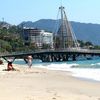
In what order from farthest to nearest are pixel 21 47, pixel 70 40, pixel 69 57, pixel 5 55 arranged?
pixel 21 47, pixel 70 40, pixel 69 57, pixel 5 55

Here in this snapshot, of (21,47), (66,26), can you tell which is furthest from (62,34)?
(21,47)

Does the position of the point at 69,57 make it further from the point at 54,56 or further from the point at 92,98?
the point at 92,98

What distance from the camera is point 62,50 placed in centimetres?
11394

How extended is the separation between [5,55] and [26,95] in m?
97.9

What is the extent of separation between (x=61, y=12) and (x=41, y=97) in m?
143

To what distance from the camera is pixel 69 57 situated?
122 meters

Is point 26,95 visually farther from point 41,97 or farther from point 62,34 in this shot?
point 62,34

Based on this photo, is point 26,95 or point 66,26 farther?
point 66,26

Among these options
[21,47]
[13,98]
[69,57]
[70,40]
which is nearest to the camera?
[13,98]

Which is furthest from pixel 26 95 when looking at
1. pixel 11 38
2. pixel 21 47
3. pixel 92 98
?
pixel 11 38

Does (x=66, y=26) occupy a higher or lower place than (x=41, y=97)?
higher

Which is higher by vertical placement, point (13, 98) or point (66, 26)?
point (66, 26)

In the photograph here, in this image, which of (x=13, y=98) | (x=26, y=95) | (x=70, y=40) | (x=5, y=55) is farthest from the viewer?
(x=70, y=40)

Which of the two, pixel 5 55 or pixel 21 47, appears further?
pixel 21 47
